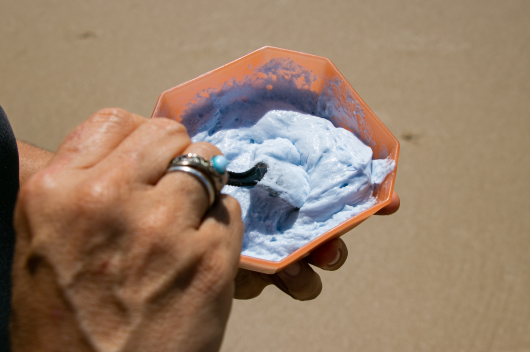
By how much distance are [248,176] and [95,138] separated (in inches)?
16.3

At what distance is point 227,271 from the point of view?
56cm

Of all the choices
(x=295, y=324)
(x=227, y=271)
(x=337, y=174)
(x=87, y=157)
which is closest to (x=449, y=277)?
(x=295, y=324)

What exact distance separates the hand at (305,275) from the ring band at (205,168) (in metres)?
0.47

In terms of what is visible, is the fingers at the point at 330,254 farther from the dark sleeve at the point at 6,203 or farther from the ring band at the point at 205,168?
the dark sleeve at the point at 6,203

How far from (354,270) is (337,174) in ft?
2.71

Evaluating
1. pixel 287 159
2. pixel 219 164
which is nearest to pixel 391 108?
pixel 287 159

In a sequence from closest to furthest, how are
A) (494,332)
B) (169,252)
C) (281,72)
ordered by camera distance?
(169,252) → (281,72) → (494,332)

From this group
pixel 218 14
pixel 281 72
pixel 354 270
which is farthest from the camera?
pixel 218 14

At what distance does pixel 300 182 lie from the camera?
3.18 ft

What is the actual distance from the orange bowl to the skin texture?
0.18 metres

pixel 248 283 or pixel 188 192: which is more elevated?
pixel 188 192

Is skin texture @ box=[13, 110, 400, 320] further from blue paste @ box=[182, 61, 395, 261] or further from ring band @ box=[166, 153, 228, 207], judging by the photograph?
ring band @ box=[166, 153, 228, 207]

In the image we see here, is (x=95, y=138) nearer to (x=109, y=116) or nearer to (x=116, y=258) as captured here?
(x=109, y=116)

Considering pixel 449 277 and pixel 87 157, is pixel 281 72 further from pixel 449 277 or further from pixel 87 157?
pixel 449 277
